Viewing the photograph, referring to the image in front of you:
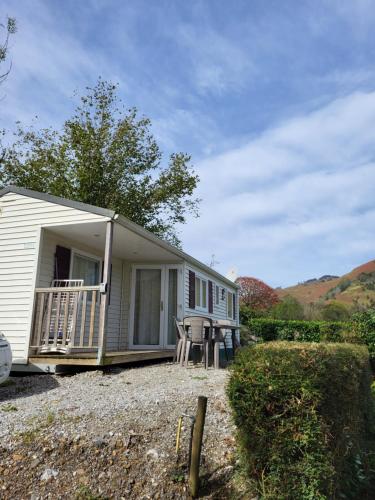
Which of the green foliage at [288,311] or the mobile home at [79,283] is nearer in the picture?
the mobile home at [79,283]

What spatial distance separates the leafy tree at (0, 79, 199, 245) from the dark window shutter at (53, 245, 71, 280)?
427 inches

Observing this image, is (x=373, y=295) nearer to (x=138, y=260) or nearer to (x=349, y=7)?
(x=138, y=260)

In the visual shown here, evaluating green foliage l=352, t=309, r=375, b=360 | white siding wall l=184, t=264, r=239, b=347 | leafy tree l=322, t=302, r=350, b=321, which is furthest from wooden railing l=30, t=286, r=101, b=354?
leafy tree l=322, t=302, r=350, b=321

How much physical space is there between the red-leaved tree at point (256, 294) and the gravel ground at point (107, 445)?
19.7 m

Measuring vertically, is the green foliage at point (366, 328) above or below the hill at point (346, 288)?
below

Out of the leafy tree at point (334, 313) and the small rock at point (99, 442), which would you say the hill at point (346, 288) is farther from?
the small rock at point (99, 442)

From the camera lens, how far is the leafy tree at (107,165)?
18797mm

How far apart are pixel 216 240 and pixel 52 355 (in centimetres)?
2141

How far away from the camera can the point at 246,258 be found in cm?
2888

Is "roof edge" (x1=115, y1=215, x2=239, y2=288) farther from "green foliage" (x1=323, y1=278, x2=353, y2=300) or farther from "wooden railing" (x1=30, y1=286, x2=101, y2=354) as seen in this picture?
"green foliage" (x1=323, y1=278, x2=353, y2=300)

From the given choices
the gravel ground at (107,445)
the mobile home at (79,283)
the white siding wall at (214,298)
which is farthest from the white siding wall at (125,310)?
the gravel ground at (107,445)

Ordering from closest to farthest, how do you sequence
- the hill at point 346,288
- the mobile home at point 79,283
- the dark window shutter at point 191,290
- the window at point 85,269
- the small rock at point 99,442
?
the small rock at point 99,442, the mobile home at point 79,283, the window at point 85,269, the dark window shutter at point 191,290, the hill at point 346,288

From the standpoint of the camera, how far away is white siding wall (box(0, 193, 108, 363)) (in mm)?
7152

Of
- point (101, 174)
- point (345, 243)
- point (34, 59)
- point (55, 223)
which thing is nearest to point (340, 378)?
point (55, 223)
